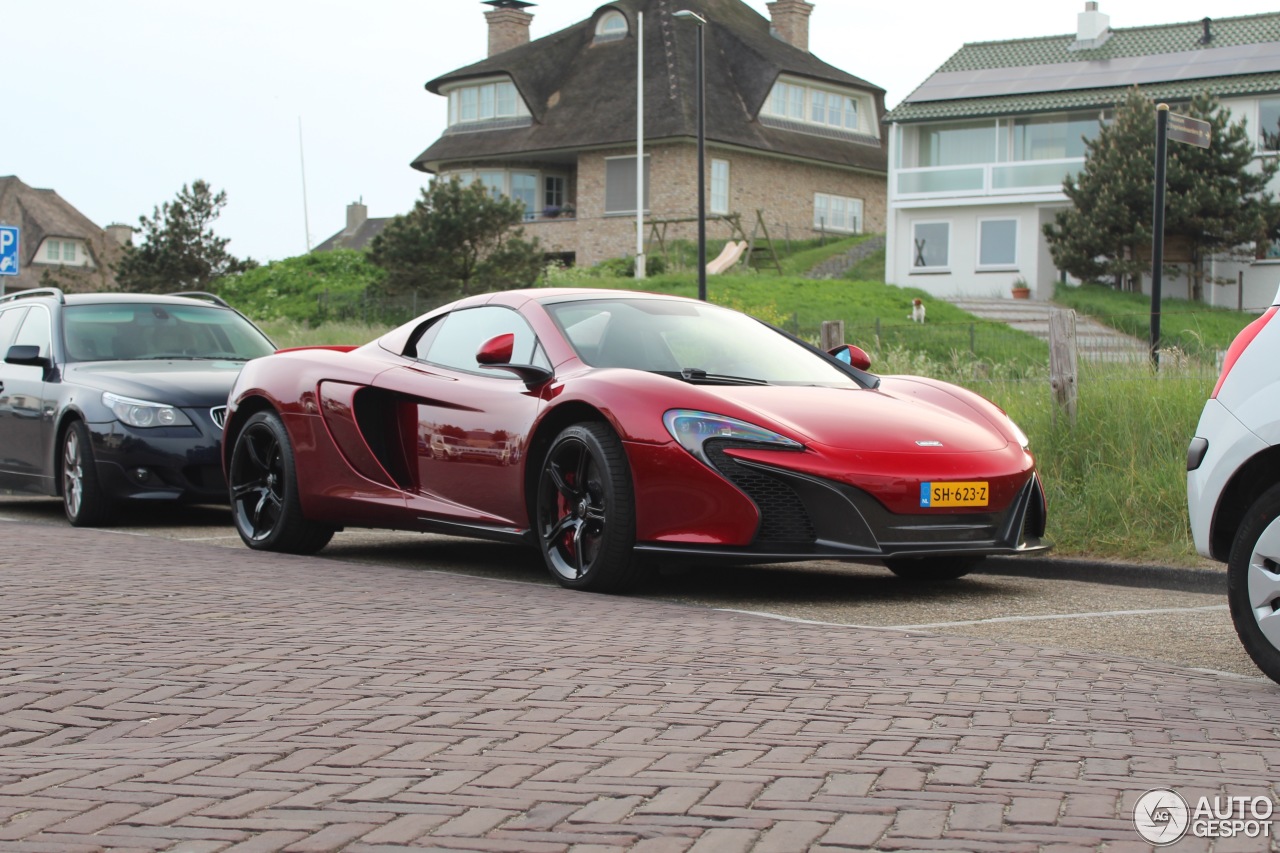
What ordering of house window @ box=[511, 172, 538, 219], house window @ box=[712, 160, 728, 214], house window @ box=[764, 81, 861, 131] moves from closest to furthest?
house window @ box=[712, 160, 728, 214] < house window @ box=[764, 81, 861, 131] < house window @ box=[511, 172, 538, 219]

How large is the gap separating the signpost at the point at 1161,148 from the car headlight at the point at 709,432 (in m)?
5.25

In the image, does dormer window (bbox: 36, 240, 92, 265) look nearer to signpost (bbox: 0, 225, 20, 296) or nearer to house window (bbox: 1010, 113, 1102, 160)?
house window (bbox: 1010, 113, 1102, 160)

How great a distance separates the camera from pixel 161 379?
11516 mm

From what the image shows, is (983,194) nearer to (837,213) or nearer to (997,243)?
(997,243)

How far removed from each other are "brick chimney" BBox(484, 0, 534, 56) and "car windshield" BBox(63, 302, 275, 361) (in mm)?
49657

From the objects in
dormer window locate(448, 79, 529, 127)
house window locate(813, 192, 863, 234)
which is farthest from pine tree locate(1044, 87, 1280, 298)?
dormer window locate(448, 79, 529, 127)

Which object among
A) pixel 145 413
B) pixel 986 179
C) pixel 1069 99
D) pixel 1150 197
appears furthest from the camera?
pixel 986 179

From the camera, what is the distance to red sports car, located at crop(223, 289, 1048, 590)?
7082 millimetres

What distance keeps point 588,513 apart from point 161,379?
5.15 m

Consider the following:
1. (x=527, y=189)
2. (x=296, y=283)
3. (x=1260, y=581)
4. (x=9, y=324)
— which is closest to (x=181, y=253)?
(x=296, y=283)

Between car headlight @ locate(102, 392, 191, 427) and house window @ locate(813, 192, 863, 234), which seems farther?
house window @ locate(813, 192, 863, 234)

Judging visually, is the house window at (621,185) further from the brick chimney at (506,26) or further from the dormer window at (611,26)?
the brick chimney at (506,26)

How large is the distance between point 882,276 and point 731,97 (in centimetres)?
940
